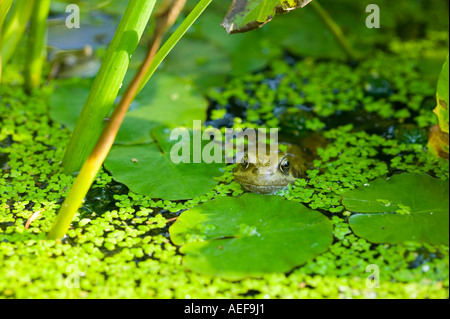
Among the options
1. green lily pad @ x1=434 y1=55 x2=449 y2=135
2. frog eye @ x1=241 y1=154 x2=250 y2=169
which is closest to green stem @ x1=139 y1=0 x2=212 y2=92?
frog eye @ x1=241 y1=154 x2=250 y2=169

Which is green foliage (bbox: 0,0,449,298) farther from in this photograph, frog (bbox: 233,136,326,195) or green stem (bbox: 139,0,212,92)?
green stem (bbox: 139,0,212,92)

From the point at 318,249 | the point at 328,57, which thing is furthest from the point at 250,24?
the point at 328,57

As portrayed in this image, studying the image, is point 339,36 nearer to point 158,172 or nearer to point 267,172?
point 267,172

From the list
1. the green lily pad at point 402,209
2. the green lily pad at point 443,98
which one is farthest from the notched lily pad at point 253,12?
the green lily pad at point 402,209

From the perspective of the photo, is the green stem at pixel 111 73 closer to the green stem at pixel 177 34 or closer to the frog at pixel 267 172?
the green stem at pixel 177 34

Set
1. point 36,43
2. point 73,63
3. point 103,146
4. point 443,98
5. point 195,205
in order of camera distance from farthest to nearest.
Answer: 1. point 73,63
2. point 36,43
3. point 195,205
4. point 443,98
5. point 103,146

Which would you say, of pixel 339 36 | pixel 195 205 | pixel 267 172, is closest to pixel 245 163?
pixel 267 172
